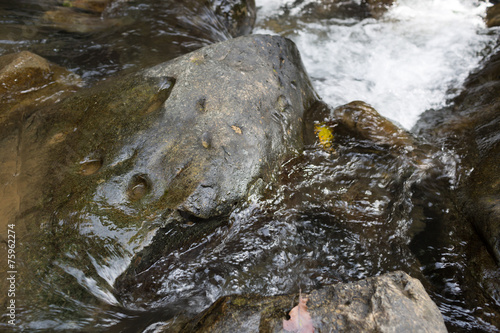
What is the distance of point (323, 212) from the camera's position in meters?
3.20

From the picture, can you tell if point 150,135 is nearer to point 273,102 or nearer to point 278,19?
point 273,102

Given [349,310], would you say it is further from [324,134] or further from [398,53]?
[398,53]

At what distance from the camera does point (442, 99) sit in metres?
4.92

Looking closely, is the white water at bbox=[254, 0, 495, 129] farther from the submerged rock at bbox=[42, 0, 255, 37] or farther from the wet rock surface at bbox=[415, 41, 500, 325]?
the submerged rock at bbox=[42, 0, 255, 37]

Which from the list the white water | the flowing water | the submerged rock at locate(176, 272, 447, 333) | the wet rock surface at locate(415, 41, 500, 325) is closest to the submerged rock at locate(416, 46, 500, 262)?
the wet rock surface at locate(415, 41, 500, 325)

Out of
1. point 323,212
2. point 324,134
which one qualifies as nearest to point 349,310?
point 323,212

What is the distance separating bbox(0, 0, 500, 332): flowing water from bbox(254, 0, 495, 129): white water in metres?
Answer: 0.03

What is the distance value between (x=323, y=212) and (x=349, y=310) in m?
1.37

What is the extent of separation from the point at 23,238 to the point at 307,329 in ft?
7.03

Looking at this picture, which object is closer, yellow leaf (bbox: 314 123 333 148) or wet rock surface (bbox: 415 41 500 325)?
wet rock surface (bbox: 415 41 500 325)

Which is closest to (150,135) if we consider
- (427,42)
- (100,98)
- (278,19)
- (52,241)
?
(100,98)

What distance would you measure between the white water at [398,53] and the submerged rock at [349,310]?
332 cm

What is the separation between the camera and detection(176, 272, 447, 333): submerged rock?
5.96 ft

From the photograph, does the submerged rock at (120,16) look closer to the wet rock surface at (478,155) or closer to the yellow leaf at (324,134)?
the yellow leaf at (324,134)
